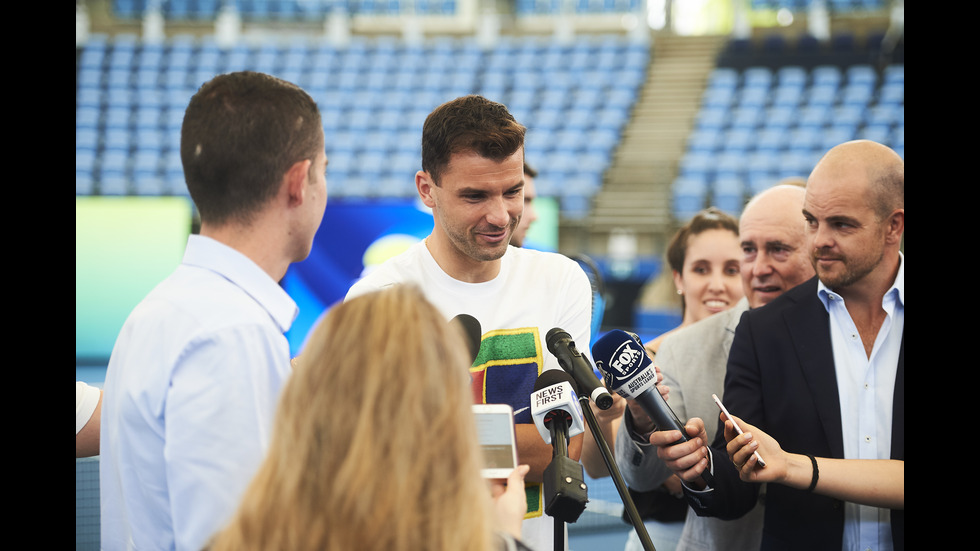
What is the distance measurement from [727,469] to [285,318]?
1.27m

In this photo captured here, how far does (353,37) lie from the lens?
728 inches

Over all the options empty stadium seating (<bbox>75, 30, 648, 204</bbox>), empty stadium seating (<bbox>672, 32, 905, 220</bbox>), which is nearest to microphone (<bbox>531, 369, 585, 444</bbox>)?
empty stadium seating (<bbox>672, 32, 905, 220</bbox>)

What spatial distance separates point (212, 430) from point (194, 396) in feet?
0.21

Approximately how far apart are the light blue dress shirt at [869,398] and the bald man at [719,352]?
1.23 feet

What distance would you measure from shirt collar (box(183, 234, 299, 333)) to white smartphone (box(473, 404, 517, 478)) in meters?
0.40

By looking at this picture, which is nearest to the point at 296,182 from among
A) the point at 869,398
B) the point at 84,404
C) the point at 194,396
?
the point at 194,396

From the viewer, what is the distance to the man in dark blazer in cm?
211

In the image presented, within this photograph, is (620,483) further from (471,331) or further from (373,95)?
(373,95)

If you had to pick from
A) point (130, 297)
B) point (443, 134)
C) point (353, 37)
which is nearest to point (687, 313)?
point (443, 134)

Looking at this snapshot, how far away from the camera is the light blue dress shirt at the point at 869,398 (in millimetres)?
2117

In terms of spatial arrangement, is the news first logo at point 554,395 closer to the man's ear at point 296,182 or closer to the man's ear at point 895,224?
the man's ear at point 296,182

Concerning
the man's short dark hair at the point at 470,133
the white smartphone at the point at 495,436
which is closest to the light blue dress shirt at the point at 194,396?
the white smartphone at the point at 495,436

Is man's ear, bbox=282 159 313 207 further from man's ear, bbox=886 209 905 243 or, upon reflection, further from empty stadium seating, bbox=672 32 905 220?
empty stadium seating, bbox=672 32 905 220
